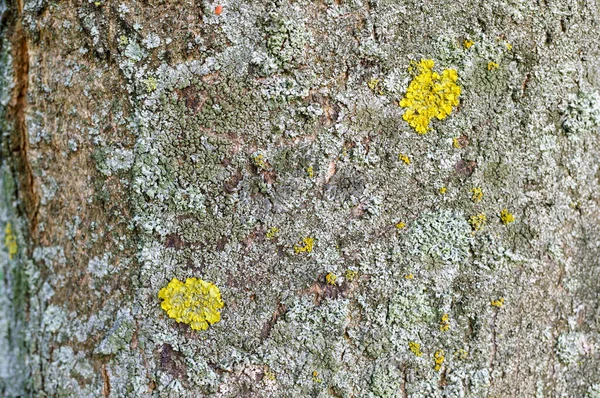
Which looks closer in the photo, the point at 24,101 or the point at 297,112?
the point at 297,112

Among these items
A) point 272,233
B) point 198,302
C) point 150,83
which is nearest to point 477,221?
point 272,233

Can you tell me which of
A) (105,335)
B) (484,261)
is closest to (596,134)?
(484,261)

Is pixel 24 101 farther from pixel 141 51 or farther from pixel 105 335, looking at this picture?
pixel 105 335

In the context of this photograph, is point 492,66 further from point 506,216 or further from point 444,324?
point 444,324

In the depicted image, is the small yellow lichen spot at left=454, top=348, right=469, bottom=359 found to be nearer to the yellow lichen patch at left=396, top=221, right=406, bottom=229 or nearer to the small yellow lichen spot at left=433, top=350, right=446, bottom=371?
the small yellow lichen spot at left=433, top=350, right=446, bottom=371

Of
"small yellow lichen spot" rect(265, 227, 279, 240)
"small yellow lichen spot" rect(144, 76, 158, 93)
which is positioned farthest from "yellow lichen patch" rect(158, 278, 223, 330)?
"small yellow lichen spot" rect(144, 76, 158, 93)

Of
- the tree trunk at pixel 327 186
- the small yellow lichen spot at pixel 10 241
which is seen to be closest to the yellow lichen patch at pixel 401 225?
the tree trunk at pixel 327 186

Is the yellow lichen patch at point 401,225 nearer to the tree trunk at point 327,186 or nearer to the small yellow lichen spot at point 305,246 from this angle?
the tree trunk at point 327,186
